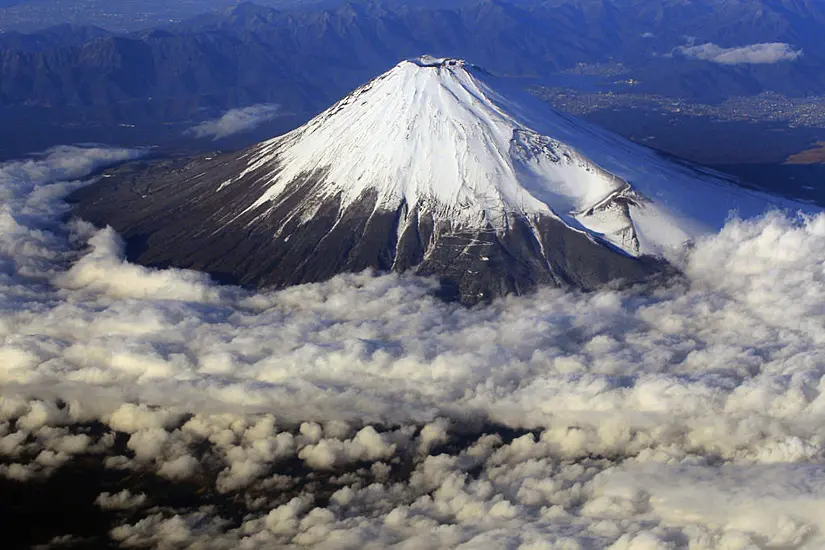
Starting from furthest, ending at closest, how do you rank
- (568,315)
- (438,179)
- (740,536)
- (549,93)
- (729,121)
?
1. (549,93)
2. (729,121)
3. (438,179)
4. (568,315)
5. (740,536)

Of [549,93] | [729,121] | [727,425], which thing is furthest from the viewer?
[549,93]

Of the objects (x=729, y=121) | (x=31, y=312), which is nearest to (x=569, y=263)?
(x=31, y=312)

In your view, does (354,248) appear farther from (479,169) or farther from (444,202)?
(479,169)

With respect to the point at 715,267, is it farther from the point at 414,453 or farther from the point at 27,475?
the point at 27,475

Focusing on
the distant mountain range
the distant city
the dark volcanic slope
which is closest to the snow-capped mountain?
the dark volcanic slope

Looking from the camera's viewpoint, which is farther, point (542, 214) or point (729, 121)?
point (729, 121)

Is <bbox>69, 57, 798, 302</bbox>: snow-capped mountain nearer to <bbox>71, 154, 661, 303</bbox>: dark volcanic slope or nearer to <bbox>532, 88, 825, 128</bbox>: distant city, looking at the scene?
<bbox>71, 154, 661, 303</bbox>: dark volcanic slope

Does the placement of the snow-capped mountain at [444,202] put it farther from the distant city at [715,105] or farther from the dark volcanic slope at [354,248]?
the distant city at [715,105]
